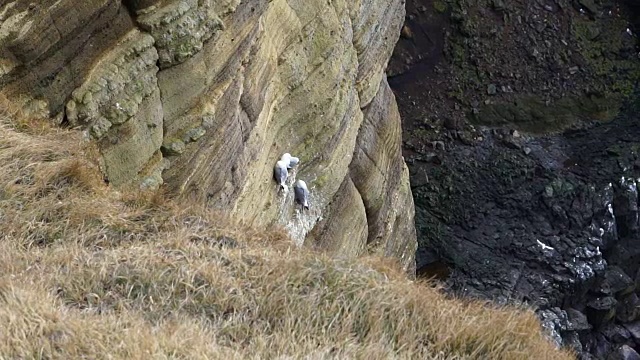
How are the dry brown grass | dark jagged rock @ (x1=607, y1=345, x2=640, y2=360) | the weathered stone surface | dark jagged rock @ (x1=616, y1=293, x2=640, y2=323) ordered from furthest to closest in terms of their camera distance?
1. dark jagged rock @ (x1=616, y1=293, x2=640, y2=323)
2. dark jagged rock @ (x1=607, y1=345, x2=640, y2=360)
3. the weathered stone surface
4. the dry brown grass

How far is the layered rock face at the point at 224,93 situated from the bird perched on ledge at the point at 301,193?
18 cm

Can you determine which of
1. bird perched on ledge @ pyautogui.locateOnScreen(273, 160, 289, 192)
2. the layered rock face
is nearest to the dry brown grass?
the layered rock face

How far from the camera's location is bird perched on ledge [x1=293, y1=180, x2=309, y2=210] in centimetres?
1235

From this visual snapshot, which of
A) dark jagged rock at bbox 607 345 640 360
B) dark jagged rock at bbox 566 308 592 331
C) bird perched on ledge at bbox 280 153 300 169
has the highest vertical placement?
bird perched on ledge at bbox 280 153 300 169

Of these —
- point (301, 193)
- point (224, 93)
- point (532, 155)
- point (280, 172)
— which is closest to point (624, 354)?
point (532, 155)

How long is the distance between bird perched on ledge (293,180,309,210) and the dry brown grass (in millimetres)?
5156

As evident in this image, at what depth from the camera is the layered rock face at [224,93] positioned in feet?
25.0

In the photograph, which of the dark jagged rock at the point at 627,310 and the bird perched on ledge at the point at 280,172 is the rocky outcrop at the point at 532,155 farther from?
the bird perched on ledge at the point at 280,172

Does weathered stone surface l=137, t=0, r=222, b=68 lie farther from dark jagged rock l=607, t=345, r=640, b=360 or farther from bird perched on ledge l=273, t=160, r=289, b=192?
dark jagged rock l=607, t=345, r=640, b=360

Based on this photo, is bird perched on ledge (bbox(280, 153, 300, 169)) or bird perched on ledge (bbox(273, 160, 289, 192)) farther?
bird perched on ledge (bbox(280, 153, 300, 169))

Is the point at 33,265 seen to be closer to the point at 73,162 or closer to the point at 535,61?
the point at 73,162

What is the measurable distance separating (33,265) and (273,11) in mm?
6307

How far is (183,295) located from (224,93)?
14.4ft

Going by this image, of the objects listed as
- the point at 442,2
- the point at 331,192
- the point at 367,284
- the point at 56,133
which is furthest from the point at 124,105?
the point at 442,2
